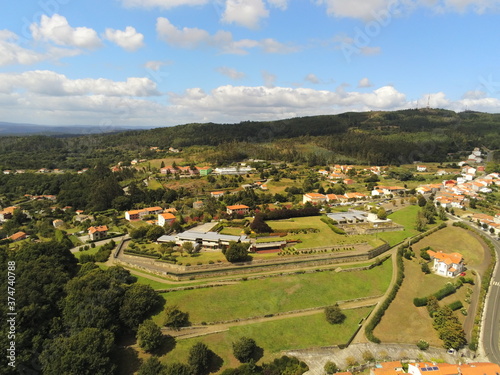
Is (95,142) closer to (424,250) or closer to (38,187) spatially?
(38,187)

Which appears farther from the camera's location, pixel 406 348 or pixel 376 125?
pixel 376 125

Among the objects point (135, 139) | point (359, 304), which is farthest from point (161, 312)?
point (135, 139)

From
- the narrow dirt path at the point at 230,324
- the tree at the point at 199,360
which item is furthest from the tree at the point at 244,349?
the narrow dirt path at the point at 230,324

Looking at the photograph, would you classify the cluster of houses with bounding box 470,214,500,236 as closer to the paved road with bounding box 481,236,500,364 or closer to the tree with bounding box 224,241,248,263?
the paved road with bounding box 481,236,500,364

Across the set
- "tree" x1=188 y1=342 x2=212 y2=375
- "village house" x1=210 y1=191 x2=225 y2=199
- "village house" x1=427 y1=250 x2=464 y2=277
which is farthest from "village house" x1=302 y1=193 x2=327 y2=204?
"tree" x1=188 y1=342 x2=212 y2=375

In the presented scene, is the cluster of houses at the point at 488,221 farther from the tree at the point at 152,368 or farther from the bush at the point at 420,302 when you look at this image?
the tree at the point at 152,368

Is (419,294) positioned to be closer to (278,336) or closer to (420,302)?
(420,302)

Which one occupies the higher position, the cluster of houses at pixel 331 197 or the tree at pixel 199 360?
the cluster of houses at pixel 331 197
